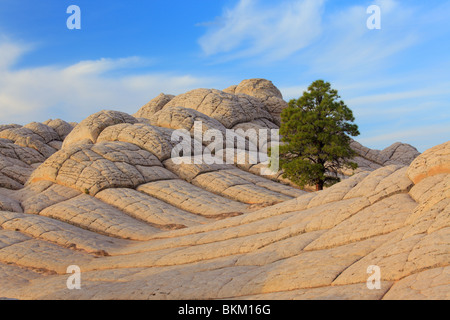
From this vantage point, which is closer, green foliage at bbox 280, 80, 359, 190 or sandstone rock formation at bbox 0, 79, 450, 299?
sandstone rock formation at bbox 0, 79, 450, 299

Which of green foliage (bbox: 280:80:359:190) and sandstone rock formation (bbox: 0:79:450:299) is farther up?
green foliage (bbox: 280:80:359:190)

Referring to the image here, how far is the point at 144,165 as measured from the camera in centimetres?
3275

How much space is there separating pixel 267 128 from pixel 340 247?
35.2 metres

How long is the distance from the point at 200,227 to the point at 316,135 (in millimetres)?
17158

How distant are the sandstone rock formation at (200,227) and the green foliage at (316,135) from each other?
223cm

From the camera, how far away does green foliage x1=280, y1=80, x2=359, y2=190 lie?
3441cm

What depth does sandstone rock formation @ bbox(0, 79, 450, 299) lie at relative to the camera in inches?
472

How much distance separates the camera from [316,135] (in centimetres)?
3581

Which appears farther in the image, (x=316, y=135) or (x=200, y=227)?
(x=316, y=135)

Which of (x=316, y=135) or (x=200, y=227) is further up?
(x=316, y=135)

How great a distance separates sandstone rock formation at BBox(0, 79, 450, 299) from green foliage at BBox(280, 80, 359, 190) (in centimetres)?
223

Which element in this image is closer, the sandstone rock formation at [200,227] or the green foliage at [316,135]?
the sandstone rock formation at [200,227]

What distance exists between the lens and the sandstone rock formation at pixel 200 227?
39.3 feet
